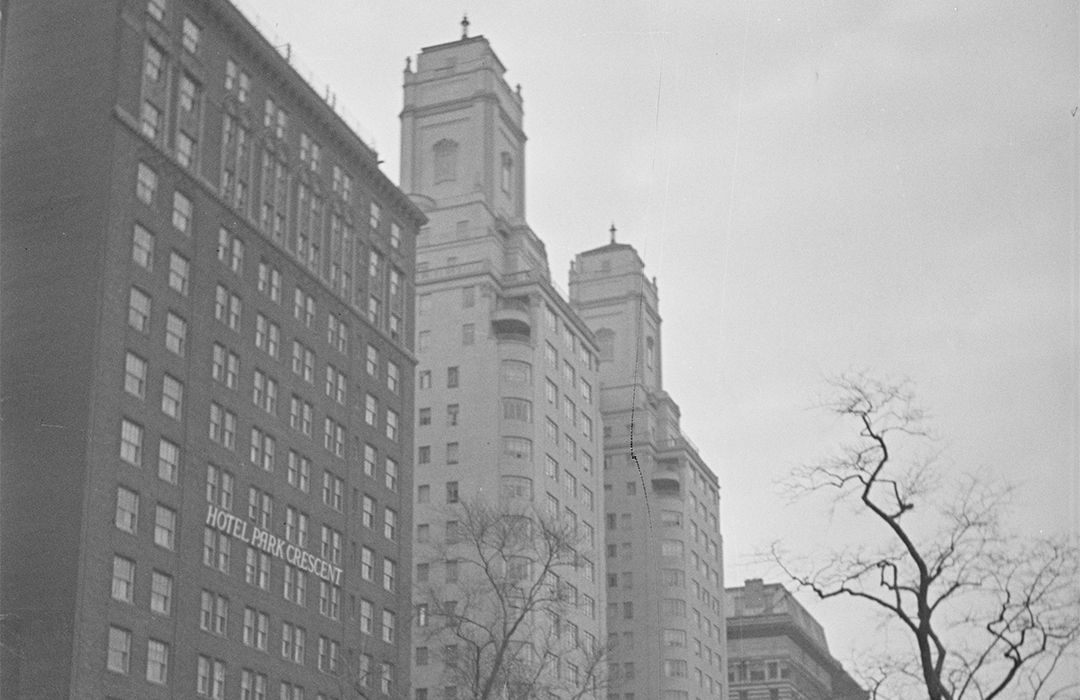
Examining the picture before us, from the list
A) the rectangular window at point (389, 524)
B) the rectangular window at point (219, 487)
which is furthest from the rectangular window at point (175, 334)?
the rectangular window at point (389, 524)

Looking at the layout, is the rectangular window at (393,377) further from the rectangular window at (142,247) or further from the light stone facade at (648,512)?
the light stone facade at (648,512)

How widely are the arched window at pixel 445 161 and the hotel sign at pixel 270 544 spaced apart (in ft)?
162

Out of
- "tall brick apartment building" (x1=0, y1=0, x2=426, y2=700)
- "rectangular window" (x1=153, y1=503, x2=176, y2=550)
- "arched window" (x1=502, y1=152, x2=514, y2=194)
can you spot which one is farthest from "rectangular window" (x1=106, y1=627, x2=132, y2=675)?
"arched window" (x1=502, y1=152, x2=514, y2=194)

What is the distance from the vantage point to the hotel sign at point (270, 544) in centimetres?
8883

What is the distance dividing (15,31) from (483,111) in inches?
2263

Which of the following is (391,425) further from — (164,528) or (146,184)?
(146,184)

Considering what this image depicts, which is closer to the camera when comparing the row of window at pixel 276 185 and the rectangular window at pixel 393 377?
the row of window at pixel 276 185

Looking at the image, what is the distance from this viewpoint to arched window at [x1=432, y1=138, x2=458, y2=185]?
142 m

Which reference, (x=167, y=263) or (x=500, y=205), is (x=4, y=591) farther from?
(x=500, y=205)

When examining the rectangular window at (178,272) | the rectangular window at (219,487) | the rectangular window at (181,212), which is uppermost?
the rectangular window at (181,212)

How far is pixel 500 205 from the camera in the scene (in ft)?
477

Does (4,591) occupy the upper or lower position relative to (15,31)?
lower

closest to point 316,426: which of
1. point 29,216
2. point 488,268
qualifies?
point 29,216

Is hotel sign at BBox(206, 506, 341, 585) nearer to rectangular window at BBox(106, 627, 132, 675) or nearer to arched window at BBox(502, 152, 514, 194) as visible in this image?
rectangular window at BBox(106, 627, 132, 675)
